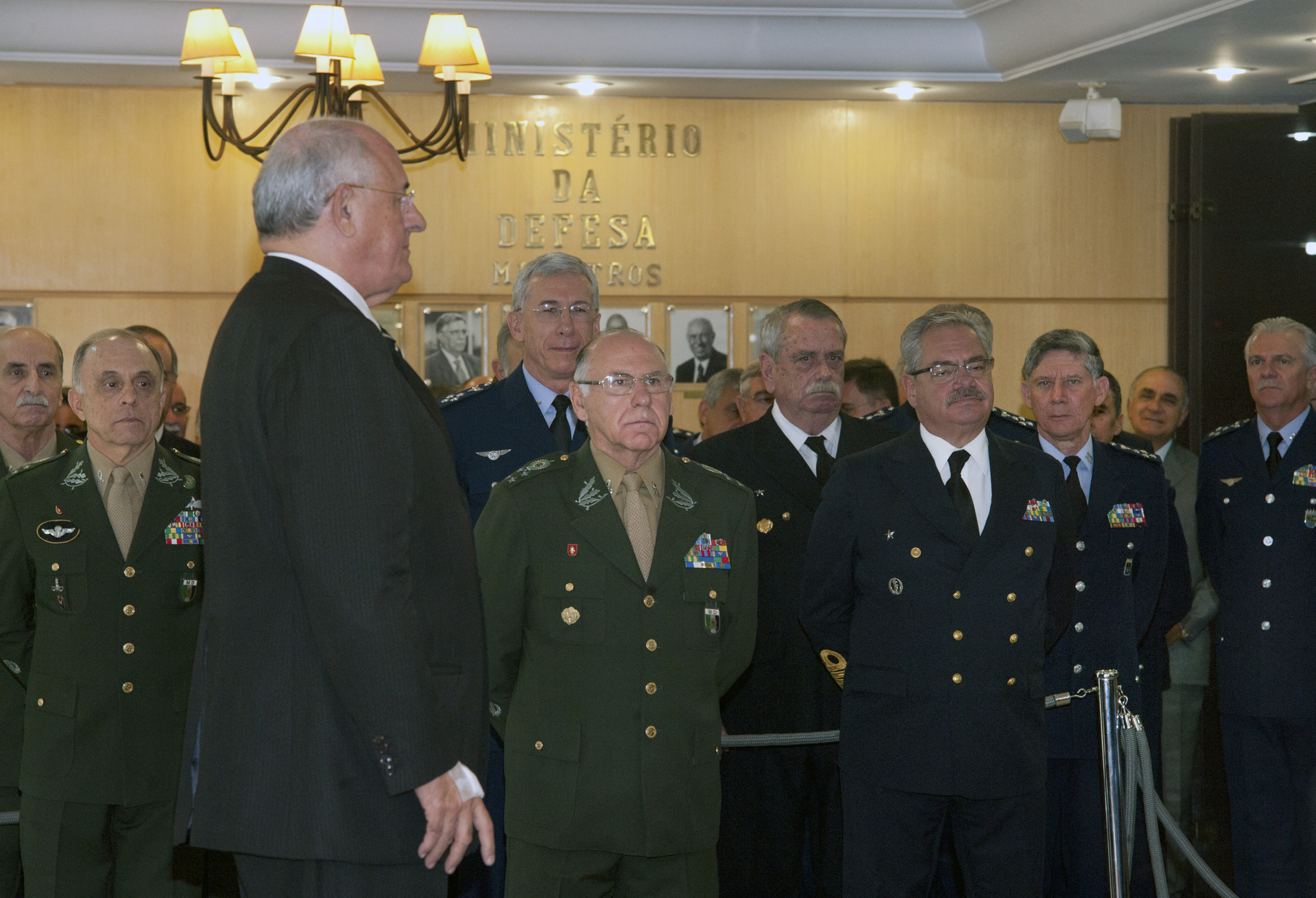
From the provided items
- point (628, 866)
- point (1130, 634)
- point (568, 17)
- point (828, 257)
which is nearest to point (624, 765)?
point (628, 866)

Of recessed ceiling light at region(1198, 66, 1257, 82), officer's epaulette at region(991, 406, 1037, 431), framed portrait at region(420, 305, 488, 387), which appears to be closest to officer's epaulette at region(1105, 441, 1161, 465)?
officer's epaulette at region(991, 406, 1037, 431)

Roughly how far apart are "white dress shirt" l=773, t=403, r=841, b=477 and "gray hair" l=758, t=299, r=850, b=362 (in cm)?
19

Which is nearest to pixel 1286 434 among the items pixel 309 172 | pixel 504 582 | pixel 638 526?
pixel 638 526

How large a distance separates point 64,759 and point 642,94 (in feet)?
17.2

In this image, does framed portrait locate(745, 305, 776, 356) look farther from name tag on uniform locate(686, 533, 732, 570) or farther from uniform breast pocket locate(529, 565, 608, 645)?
uniform breast pocket locate(529, 565, 608, 645)

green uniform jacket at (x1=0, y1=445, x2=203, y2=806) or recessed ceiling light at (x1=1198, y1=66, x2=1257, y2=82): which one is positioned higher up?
recessed ceiling light at (x1=1198, y1=66, x2=1257, y2=82)

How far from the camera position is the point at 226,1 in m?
6.71

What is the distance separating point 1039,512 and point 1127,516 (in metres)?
0.84

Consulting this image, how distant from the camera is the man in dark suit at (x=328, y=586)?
207 cm

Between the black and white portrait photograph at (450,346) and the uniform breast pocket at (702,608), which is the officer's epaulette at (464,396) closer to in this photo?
the uniform breast pocket at (702,608)

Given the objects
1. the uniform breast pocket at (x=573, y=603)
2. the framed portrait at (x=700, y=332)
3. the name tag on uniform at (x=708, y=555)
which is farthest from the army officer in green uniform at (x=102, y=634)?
the framed portrait at (x=700, y=332)

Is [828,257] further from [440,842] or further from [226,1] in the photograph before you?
[440,842]

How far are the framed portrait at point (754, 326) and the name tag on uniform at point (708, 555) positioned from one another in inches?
188

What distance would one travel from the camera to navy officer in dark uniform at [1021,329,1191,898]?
4078 millimetres
